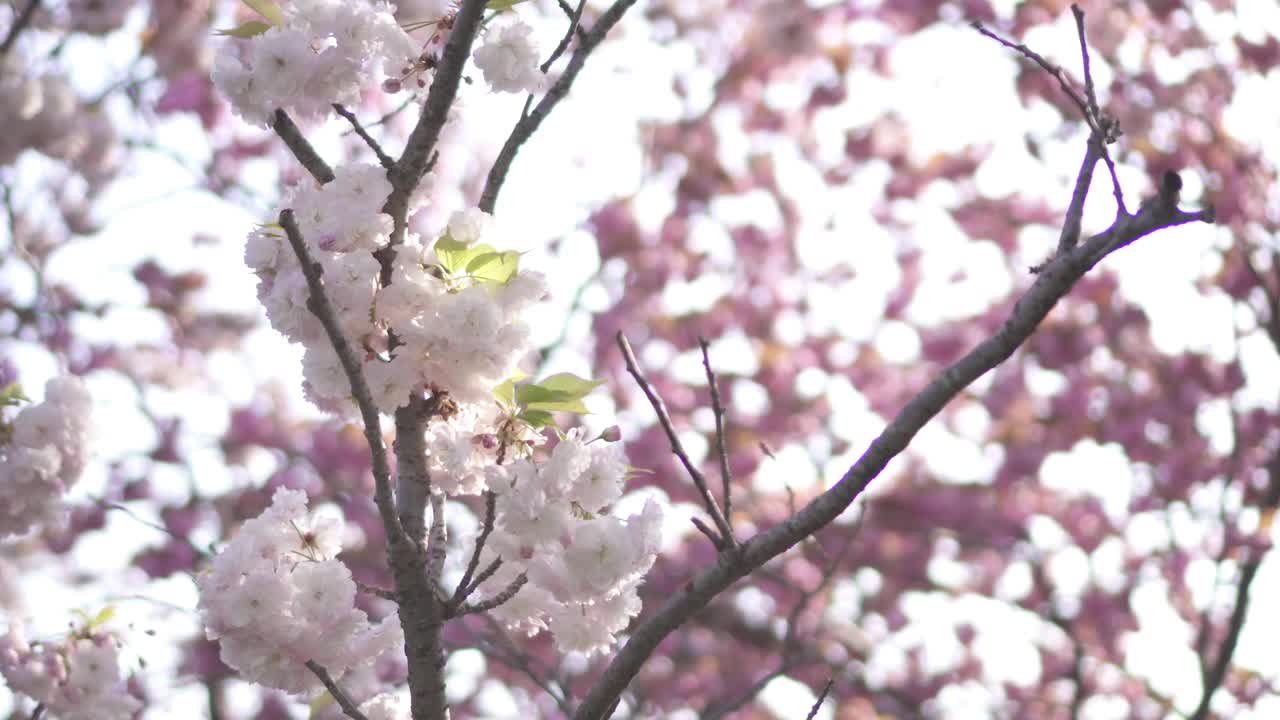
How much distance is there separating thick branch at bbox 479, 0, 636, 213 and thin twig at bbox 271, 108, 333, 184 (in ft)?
0.79

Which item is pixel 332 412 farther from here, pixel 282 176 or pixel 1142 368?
pixel 1142 368

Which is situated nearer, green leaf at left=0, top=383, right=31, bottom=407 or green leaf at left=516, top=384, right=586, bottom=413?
green leaf at left=516, top=384, right=586, bottom=413

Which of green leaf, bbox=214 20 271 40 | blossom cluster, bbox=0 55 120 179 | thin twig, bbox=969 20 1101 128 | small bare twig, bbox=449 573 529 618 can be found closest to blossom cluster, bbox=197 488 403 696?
small bare twig, bbox=449 573 529 618

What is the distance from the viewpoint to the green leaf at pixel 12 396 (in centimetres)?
263

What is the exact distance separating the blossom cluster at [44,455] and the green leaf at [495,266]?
171cm

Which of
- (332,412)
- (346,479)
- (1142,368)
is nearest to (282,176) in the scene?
(346,479)

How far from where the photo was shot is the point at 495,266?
161 cm

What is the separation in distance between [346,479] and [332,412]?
4868 mm

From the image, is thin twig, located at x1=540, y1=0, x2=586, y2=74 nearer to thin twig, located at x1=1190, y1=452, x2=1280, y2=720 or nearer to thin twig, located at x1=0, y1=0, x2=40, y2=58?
thin twig, located at x1=0, y1=0, x2=40, y2=58

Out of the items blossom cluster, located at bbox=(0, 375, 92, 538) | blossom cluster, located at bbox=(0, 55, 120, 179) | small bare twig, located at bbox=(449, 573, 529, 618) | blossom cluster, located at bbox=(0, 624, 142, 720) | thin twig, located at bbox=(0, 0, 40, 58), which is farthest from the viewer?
blossom cluster, located at bbox=(0, 55, 120, 179)

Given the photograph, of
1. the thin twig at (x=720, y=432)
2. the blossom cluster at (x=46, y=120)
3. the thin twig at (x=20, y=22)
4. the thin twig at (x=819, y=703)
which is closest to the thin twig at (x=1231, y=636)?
the thin twig at (x=819, y=703)

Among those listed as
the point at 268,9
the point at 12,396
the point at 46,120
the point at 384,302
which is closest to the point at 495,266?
the point at 384,302

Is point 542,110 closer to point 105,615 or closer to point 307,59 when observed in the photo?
point 307,59

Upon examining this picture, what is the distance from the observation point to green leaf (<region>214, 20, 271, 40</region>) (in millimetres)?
1713
